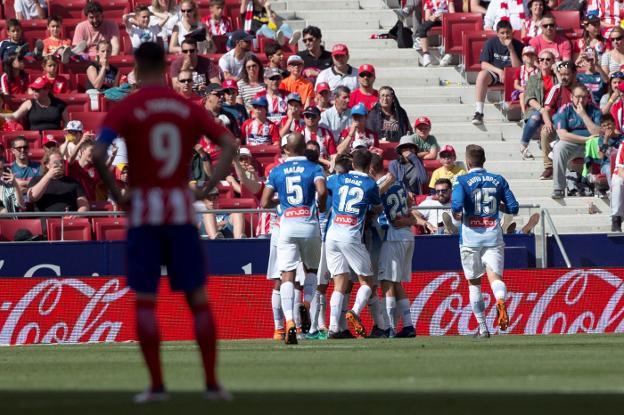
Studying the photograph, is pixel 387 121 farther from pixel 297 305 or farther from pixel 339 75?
pixel 297 305

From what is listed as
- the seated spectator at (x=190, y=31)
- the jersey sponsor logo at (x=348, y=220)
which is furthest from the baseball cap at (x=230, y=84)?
the jersey sponsor logo at (x=348, y=220)

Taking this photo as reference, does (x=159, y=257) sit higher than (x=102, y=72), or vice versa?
(x=102, y=72)

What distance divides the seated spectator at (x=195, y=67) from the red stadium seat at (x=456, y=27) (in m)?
4.41

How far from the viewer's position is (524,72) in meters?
22.9

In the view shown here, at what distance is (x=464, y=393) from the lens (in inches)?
324

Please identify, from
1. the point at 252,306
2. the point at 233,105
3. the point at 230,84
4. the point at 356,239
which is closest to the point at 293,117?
the point at 233,105

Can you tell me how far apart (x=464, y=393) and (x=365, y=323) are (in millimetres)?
10425

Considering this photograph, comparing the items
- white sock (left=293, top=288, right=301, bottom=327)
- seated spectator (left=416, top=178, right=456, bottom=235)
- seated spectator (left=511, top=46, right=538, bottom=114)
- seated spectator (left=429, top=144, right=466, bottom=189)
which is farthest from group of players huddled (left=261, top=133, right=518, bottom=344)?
seated spectator (left=511, top=46, right=538, bottom=114)

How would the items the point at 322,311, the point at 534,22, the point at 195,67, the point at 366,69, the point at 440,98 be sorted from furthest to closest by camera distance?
the point at 534,22
the point at 440,98
the point at 195,67
the point at 366,69
the point at 322,311

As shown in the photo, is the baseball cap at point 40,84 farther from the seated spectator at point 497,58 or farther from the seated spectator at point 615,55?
the seated spectator at point 615,55

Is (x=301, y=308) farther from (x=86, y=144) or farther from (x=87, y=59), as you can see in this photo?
(x=87, y=59)

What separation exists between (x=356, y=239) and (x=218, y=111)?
511 cm

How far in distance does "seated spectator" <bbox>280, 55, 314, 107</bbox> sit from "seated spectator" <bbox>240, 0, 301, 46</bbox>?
1.33m

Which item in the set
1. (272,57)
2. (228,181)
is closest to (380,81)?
(272,57)
